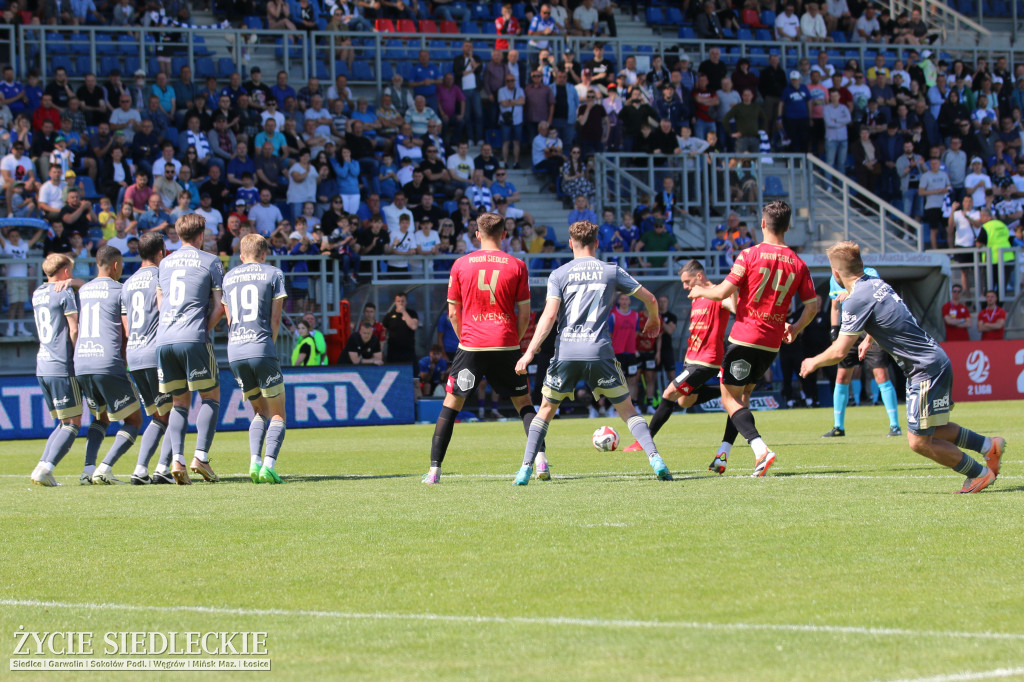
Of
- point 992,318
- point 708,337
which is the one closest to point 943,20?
point 992,318

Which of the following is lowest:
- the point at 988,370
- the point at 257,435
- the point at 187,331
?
the point at 988,370

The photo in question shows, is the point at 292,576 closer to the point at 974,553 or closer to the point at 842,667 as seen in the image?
the point at 842,667

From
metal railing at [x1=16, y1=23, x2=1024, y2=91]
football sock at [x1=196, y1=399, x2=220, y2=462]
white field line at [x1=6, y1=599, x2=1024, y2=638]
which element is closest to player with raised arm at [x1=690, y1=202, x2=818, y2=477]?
football sock at [x1=196, y1=399, x2=220, y2=462]

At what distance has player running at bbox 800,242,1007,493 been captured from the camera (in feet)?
28.7

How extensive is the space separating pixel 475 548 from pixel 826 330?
63.7 feet

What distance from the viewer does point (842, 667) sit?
14.6ft

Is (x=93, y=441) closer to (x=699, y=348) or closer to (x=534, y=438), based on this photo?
(x=534, y=438)

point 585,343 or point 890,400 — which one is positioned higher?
point 585,343

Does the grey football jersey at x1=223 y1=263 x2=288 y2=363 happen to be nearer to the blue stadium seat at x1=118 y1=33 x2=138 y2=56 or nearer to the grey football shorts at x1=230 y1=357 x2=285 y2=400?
the grey football shorts at x1=230 y1=357 x2=285 y2=400

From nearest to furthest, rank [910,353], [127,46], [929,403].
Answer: [929,403]
[910,353]
[127,46]

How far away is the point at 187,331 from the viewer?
1108 centimetres

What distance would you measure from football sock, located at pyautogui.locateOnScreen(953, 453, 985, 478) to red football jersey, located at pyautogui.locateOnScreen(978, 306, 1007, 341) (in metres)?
18.9

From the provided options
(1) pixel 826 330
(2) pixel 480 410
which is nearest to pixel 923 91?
(1) pixel 826 330

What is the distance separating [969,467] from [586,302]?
3.20 meters
